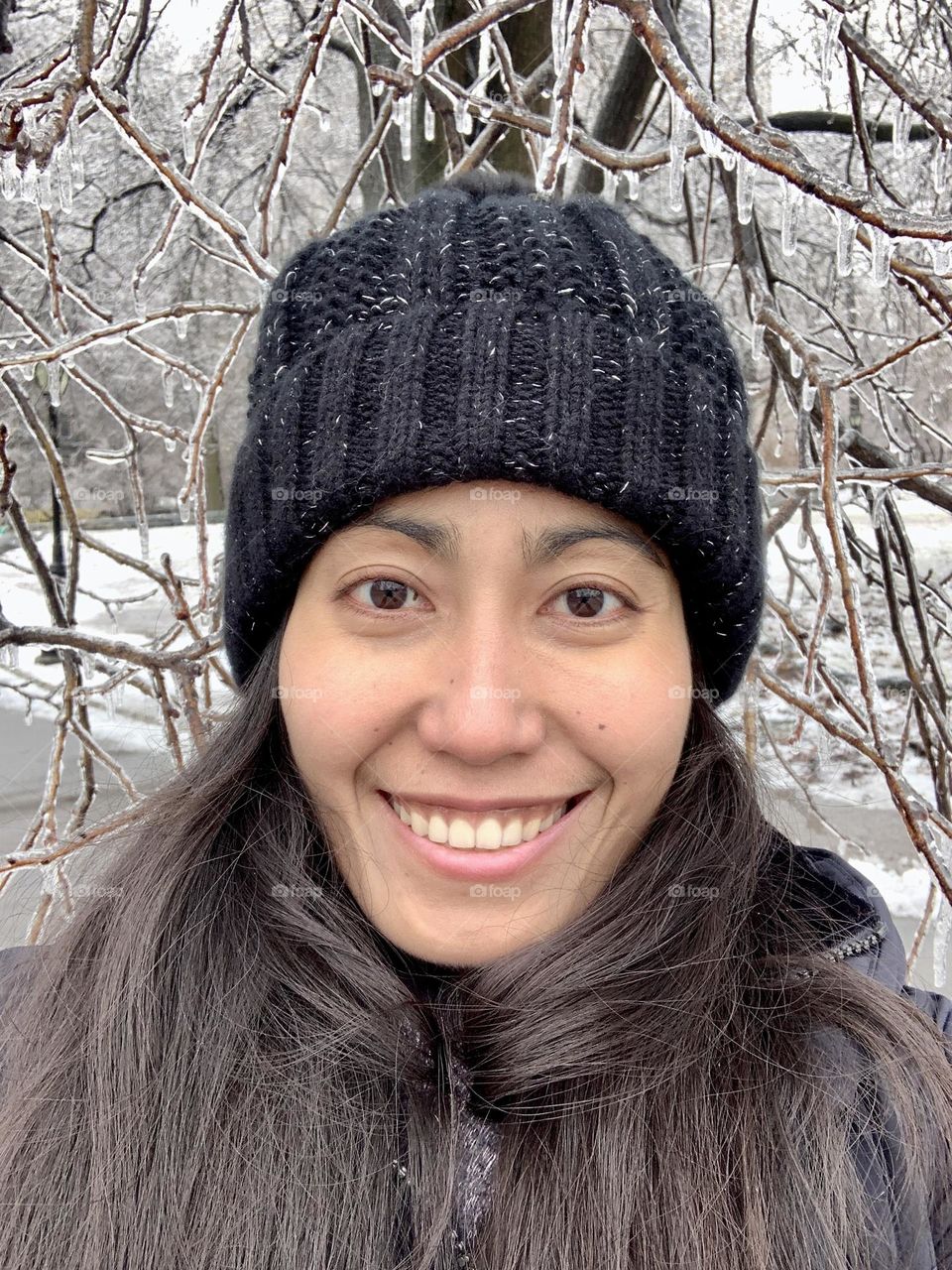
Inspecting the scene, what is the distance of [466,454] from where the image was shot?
3.82 ft

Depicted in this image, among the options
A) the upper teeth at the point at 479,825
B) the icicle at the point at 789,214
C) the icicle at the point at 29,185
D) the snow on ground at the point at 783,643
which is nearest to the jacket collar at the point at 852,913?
the upper teeth at the point at 479,825

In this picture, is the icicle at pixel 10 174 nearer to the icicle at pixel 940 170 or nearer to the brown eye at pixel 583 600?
the brown eye at pixel 583 600

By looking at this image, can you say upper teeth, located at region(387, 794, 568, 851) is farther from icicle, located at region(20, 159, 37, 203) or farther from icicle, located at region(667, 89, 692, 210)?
icicle, located at region(667, 89, 692, 210)

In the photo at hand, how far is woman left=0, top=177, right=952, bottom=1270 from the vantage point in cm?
106

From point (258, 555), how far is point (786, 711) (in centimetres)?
596

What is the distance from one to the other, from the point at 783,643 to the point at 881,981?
2558mm

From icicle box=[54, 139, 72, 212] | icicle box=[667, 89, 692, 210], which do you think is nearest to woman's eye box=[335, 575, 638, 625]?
icicle box=[667, 89, 692, 210]

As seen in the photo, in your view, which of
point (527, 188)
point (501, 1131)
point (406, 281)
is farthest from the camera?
point (527, 188)

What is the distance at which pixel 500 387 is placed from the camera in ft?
3.94

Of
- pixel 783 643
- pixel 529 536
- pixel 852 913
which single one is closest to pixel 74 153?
pixel 529 536

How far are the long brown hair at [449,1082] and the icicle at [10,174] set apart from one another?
900 millimetres

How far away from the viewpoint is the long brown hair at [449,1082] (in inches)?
41.1

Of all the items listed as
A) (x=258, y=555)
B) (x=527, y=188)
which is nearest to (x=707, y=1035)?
(x=258, y=555)

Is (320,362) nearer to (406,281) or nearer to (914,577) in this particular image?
(406,281)
